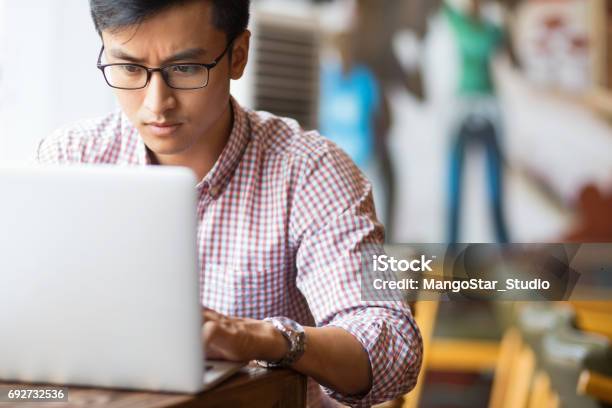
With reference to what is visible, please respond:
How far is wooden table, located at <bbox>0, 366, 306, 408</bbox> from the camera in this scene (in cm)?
90

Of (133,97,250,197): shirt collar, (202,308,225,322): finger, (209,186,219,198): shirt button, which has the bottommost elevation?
(202,308,225,322): finger

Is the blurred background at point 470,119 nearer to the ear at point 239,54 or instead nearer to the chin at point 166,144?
the ear at point 239,54

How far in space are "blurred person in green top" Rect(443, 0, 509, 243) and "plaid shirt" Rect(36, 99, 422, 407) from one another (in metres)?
1.96

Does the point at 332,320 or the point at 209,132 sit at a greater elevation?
the point at 209,132

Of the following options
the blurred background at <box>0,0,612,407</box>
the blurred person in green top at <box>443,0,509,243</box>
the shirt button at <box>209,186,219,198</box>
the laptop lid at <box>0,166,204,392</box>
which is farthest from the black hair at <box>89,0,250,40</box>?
the blurred person in green top at <box>443,0,509,243</box>

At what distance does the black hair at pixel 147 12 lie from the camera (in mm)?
1375

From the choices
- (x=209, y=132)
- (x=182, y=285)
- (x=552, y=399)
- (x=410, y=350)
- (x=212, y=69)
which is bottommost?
(x=552, y=399)

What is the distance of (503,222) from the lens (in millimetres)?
3473

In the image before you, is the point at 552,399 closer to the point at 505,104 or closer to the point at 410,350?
the point at 505,104

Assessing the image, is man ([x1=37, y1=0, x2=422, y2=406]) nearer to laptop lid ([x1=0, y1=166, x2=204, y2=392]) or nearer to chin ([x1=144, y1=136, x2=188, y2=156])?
chin ([x1=144, y1=136, x2=188, y2=156])

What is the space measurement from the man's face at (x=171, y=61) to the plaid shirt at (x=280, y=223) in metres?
0.13

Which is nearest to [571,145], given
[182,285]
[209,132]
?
[209,132]

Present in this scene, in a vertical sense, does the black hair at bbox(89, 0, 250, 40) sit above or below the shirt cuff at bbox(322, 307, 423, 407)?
above

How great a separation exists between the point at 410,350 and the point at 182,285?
545 millimetres
